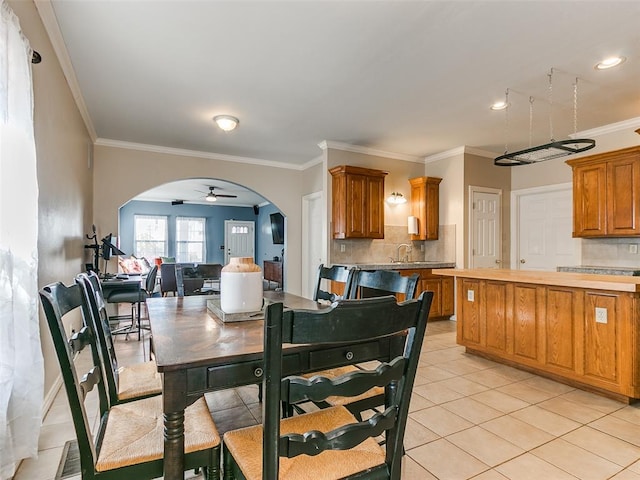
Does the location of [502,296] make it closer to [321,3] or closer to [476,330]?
[476,330]

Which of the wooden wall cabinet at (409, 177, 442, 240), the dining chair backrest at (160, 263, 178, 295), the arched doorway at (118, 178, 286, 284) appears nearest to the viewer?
the wooden wall cabinet at (409, 177, 442, 240)

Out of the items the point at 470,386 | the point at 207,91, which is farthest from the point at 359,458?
the point at 207,91

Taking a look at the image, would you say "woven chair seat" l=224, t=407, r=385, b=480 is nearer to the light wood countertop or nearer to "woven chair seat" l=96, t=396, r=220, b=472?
"woven chair seat" l=96, t=396, r=220, b=472

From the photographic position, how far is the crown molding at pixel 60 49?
2.34 meters

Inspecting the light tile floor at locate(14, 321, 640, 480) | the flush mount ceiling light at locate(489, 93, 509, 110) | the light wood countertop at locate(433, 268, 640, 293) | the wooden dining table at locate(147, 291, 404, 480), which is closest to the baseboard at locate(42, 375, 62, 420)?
the light tile floor at locate(14, 321, 640, 480)

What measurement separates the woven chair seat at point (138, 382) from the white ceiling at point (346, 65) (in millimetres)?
2292

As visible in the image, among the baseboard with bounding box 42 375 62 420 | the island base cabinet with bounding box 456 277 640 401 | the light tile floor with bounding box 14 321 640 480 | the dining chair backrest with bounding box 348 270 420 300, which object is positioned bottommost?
the light tile floor with bounding box 14 321 640 480

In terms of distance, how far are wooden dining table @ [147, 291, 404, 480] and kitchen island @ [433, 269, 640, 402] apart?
213 cm

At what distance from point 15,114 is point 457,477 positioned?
2.86 metres

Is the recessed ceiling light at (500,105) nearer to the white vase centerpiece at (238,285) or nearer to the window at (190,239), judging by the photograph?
the white vase centerpiece at (238,285)

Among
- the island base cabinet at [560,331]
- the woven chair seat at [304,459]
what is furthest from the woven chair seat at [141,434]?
the island base cabinet at [560,331]

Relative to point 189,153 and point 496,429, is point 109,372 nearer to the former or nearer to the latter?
point 496,429

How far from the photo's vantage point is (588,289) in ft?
9.02

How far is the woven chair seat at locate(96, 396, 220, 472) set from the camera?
113 cm
